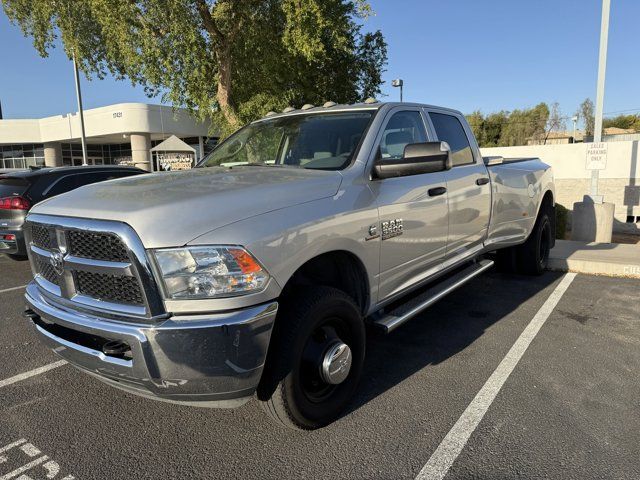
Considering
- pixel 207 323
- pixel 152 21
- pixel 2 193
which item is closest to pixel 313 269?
pixel 207 323

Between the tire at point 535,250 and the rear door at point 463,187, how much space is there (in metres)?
1.73

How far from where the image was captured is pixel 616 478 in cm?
240

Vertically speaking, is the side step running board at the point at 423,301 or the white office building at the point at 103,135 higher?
the white office building at the point at 103,135

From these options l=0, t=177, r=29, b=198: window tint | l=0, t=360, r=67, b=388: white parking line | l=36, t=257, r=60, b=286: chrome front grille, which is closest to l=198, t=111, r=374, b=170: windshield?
l=36, t=257, r=60, b=286: chrome front grille

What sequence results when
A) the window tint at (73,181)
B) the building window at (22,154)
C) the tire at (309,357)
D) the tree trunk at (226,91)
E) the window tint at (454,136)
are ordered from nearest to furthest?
1. the tire at (309,357)
2. the window tint at (454,136)
3. the window tint at (73,181)
4. the tree trunk at (226,91)
5. the building window at (22,154)

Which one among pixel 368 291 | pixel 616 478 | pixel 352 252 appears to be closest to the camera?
pixel 616 478

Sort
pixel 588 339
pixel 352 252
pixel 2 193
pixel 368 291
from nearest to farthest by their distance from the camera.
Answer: pixel 352 252 → pixel 368 291 → pixel 588 339 → pixel 2 193

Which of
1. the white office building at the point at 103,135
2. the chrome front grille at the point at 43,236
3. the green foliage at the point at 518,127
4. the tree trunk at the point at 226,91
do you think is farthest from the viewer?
the green foliage at the point at 518,127

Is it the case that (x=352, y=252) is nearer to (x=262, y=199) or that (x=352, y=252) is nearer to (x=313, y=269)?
(x=313, y=269)

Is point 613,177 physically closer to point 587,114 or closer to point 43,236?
point 43,236

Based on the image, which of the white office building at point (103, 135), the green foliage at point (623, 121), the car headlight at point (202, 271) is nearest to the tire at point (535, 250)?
the car headlight at point (202, 271)

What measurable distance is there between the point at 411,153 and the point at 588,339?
8.15 feet

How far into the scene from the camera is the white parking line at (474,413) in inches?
99.7

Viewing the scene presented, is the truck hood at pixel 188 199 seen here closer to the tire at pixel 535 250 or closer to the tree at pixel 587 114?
the tire at pixel 535 250
